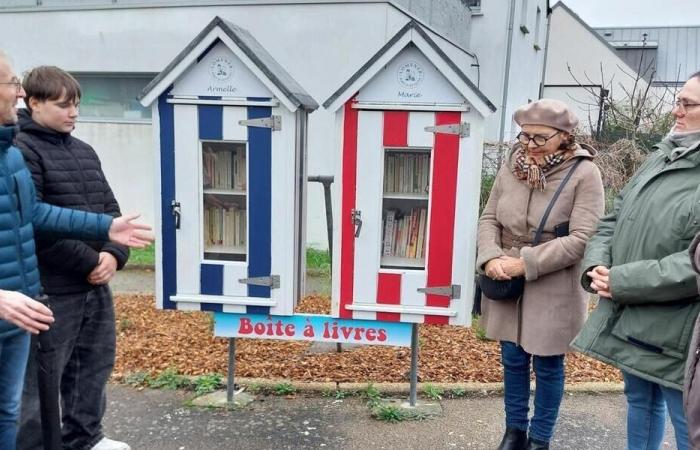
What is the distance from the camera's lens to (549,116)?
2.68 m

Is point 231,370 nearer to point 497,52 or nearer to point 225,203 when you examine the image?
point 225,203

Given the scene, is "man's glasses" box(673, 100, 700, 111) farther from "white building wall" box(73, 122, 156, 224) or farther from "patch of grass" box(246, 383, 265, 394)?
"white building wall" box(73, 122, 156, 224)

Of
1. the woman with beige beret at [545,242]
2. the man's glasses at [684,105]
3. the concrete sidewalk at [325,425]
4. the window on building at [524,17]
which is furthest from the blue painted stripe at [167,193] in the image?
the window on building at [524,17]

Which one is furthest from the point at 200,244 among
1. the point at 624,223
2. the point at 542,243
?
the point at 624,223

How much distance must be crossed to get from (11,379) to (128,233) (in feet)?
2.32

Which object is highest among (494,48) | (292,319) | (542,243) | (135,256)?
(494,48)

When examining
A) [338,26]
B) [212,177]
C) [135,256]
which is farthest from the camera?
[135,256]

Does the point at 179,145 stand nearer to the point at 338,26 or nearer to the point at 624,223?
the point at 624,223

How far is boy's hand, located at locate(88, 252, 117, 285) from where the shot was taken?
2656 mm

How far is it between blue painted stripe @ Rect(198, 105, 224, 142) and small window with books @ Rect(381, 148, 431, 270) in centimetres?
92

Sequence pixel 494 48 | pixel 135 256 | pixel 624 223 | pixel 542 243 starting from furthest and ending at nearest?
pixel 494 48, pixel 135 256, pixel 542 243, pixel 624 223

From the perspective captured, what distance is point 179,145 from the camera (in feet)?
10.3

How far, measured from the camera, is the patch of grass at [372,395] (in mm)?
3678

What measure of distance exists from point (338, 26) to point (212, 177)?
4326 millimetres
